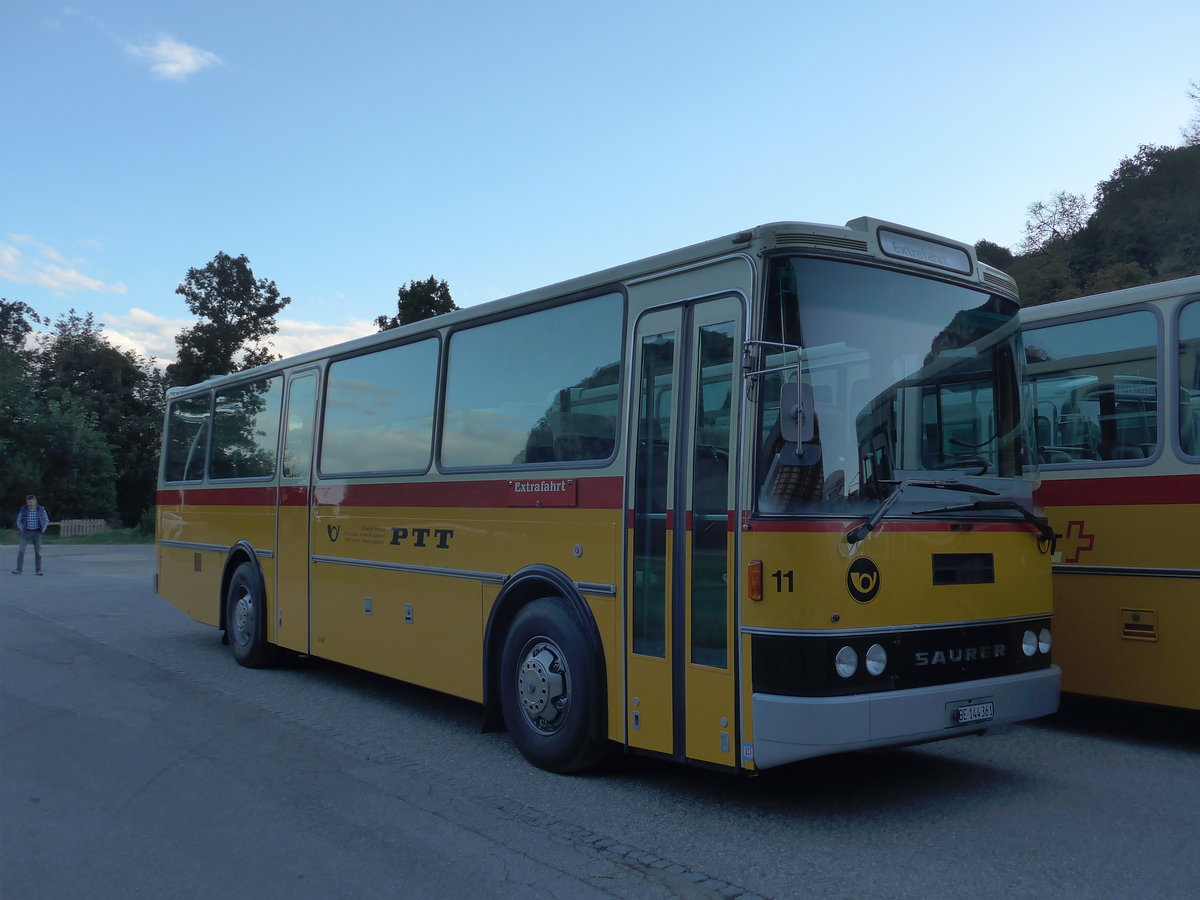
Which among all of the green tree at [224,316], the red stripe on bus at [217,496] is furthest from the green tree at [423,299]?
the red stripe on bus at [217,496]

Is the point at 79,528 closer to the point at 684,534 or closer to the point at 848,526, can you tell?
the point at 684,534

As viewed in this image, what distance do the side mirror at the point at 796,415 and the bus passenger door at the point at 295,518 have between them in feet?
19.3

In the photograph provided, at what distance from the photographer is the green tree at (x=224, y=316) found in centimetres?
6681

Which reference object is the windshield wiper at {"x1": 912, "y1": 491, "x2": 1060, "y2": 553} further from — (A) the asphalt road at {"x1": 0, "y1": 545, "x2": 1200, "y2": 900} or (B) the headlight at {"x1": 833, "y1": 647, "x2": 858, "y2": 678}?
(A) the asphalt road at {"x1": 0, "y1": 545, "x2": 1200, "y2": 900}

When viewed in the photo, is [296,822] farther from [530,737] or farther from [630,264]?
[630,264]

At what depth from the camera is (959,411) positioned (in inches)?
233

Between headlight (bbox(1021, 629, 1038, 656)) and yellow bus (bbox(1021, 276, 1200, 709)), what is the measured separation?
1.33 metres

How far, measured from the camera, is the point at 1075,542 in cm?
768

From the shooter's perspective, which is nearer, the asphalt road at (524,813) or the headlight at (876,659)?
the asphalt road at (524,813)

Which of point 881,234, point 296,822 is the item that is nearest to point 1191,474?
point 881,234

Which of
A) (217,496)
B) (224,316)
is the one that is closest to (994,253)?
(224,316)

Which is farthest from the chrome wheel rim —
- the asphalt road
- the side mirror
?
the side mirror

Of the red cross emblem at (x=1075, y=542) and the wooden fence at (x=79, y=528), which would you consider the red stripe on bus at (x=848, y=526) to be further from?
the wooden fence at (x=79, y=528)

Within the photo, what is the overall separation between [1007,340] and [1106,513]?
191 centimetres
